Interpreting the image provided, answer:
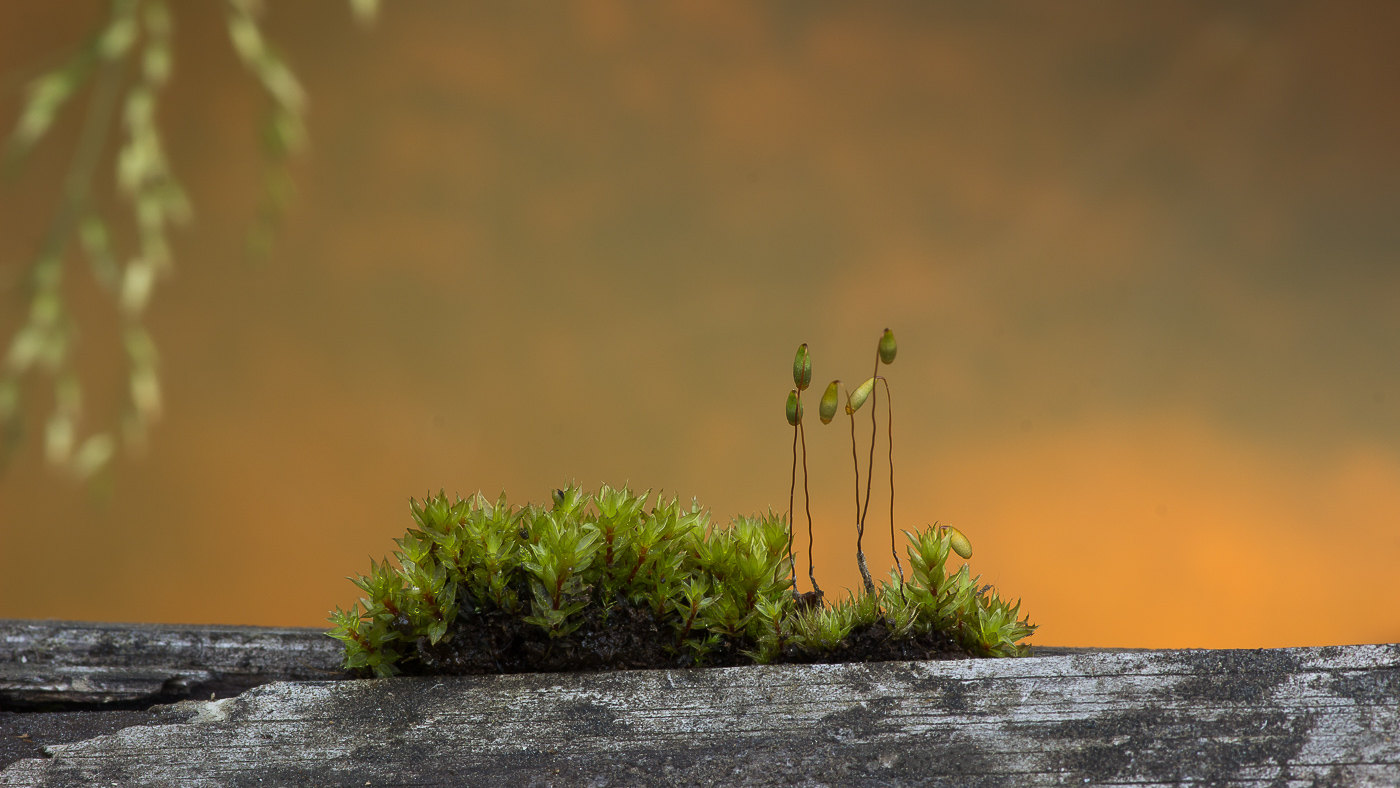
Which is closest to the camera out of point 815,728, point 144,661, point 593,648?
point 815,728

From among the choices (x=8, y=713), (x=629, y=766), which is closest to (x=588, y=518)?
(x=629, y=766)

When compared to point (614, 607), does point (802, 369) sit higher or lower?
higher

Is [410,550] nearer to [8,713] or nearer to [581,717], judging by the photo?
[581,717]

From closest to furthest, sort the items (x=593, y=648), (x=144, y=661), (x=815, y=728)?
1. (x=815, y=728)
2. (x=593, y=648)
3. (x=144, y=661)

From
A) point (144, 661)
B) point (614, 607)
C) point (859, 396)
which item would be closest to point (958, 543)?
point (859, 396)

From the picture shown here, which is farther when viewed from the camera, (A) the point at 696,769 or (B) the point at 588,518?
(B) the point at 588,518

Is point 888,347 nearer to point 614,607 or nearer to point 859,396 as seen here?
point 859,396

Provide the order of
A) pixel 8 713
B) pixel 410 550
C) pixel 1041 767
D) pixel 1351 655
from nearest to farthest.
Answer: pixel 1041 767 < pixel 1351 655 < pixel 410 550 < pixel 8 713
